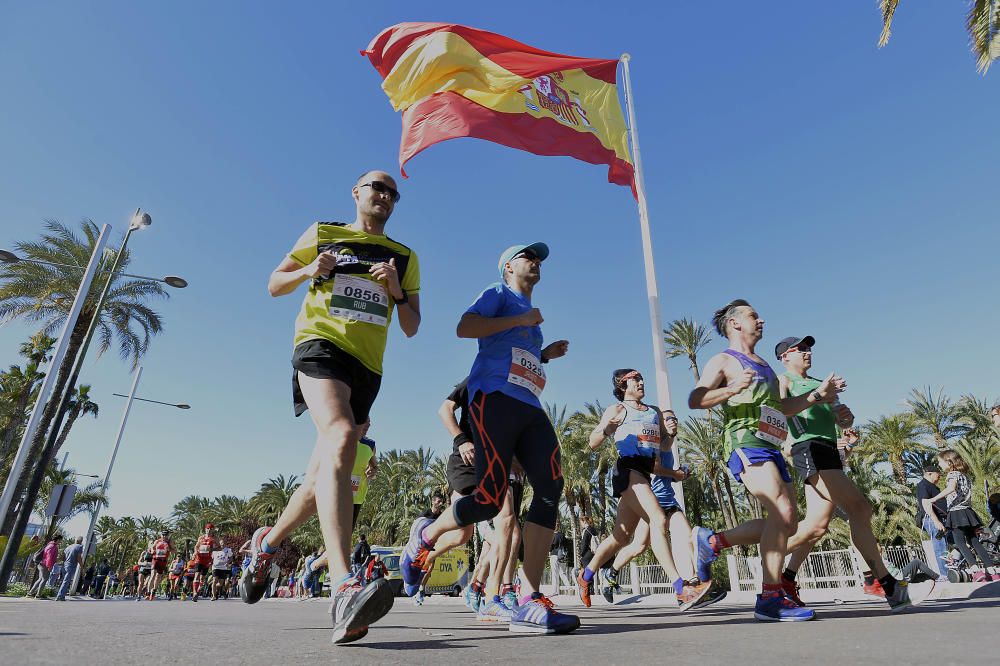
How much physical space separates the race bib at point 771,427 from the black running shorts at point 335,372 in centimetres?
258

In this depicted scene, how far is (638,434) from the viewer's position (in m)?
5.97

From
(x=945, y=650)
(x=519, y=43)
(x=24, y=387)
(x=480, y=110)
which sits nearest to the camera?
(x=945, y=650)

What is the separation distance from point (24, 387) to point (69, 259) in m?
5.96

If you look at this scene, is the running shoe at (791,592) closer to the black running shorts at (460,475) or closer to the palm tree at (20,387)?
the black running shorts at (460,475)

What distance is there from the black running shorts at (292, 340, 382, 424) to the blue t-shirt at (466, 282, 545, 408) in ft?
2.49

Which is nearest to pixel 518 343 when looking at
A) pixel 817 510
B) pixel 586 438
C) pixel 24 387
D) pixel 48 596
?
pixel 817 510

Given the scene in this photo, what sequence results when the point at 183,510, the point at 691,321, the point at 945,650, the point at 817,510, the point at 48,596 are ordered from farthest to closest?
the point at 183,510 < the point at 691,321 < the point at 48,596 < the point at 817,510 < the point at 945,650

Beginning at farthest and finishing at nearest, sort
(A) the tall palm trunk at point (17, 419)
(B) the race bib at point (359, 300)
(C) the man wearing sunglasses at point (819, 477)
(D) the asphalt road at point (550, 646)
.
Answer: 1. (A) the tall palm trunk at point (17, 419)
2. (C) the man wearing sunglasses at point (819, 477)
3. (B) the race bib at point (359, 300)
4. (D) the asphalt road at point (550, 646)

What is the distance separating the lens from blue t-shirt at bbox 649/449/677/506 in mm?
6548

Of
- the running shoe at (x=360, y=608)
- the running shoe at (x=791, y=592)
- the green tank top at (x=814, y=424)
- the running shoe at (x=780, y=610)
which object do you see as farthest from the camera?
→ the green tank top at (x=814, y=424)

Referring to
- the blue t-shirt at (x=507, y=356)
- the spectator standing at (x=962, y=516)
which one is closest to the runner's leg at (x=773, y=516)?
the blue t-shirt at (x=507, y=356)

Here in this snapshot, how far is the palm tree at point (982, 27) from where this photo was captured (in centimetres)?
1034

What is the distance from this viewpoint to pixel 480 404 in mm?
3674

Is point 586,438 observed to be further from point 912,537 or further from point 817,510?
point 817,510
